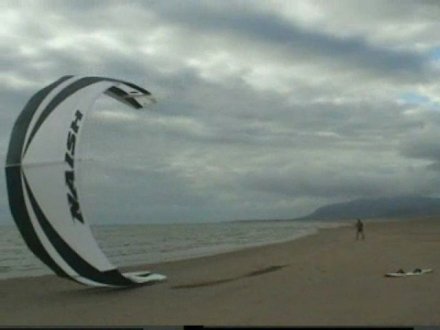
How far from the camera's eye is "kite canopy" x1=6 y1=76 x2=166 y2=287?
12.6 metres

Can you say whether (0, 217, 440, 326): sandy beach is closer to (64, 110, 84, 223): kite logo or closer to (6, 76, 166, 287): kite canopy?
(6, 76, 166, 287): kite canopy

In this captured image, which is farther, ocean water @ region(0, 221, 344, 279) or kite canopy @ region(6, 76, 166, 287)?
ocean water @ region(0, 221, 344, 279)

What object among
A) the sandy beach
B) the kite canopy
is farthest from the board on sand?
the kite canopy

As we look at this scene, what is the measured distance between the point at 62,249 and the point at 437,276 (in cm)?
869

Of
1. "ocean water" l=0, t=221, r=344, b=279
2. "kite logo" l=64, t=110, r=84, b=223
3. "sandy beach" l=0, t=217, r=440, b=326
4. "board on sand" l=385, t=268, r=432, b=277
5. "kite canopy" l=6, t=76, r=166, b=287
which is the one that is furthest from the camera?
"ocean water" l=0, t=221, r=344, b=279

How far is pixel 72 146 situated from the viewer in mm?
12992

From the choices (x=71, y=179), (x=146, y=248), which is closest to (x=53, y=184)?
(x=71, y=179)

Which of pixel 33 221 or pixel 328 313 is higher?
pixel 33 221

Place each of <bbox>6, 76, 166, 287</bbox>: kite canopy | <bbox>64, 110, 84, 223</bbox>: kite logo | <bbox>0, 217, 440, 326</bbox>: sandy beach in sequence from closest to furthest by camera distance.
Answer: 1. <bbox>0, 217, 440, 326</bbox>: sandy beach
2. <bbox>6, 76, 166, 287</bbox>: kite canopy
3. <bbox>64, 110, 84, 223</bbox>: kite logo

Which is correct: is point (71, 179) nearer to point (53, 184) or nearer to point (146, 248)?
point (53, 184)

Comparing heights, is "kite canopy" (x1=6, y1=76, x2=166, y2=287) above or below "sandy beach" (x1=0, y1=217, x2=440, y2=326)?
above

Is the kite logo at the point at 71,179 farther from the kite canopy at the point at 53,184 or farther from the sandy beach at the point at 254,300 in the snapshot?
the sandy beach at the point at 254,300

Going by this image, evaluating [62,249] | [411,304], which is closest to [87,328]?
[62,249]

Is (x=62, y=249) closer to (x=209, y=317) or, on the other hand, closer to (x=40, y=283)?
(x=209, y=317)
